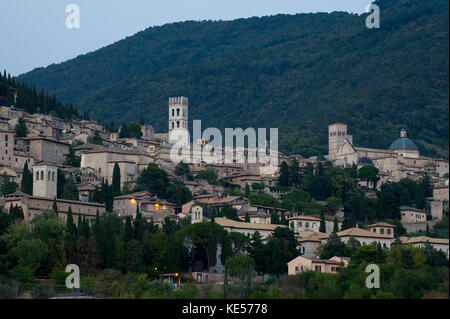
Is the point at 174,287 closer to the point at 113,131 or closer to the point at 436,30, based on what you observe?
the point at 113,131

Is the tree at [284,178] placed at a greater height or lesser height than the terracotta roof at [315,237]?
greater

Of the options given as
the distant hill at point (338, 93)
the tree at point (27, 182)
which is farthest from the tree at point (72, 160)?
the distant hill at point (338, 93)

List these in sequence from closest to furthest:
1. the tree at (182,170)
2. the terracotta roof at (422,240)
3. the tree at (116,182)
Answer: the terracotta roof at (422,240) < the tree at (116,182) < the tree at (182,170)

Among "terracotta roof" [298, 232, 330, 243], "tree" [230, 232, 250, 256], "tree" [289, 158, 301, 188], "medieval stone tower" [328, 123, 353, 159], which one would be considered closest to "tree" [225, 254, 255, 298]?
"tree" [230, 232, 250, 256]

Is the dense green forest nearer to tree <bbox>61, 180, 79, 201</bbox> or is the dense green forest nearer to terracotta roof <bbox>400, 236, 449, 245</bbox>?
tree <bbox>61, 180, 79, 201</bbox>

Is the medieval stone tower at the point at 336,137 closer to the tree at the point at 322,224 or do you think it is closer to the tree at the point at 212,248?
the tree at the point at 322,224
